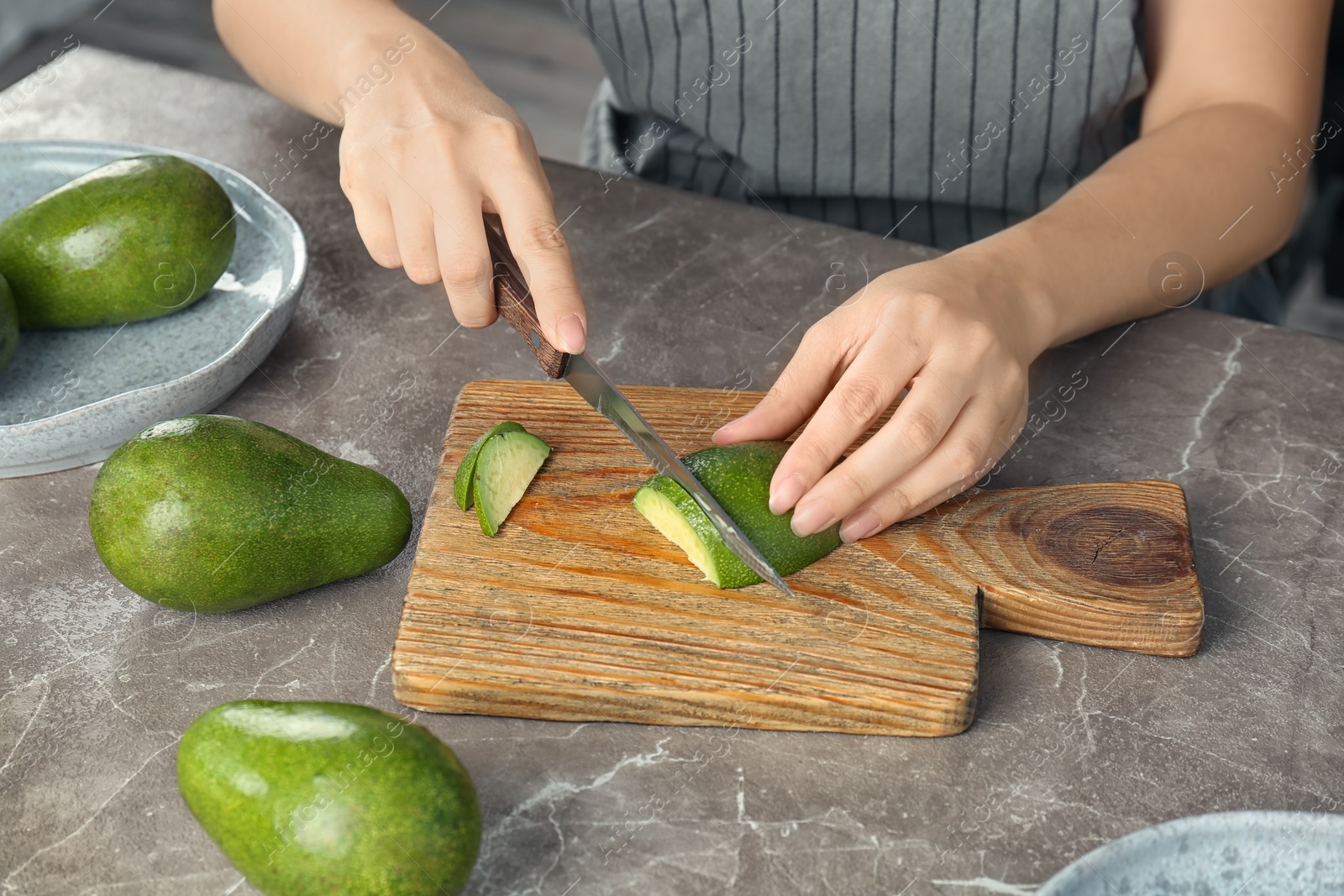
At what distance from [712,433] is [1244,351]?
2.46ft

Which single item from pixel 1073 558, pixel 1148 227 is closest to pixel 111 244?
pixel 1073 558

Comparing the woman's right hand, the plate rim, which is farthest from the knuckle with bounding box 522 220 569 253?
the plate rim

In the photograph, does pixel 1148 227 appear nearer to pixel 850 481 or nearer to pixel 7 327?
pixel 850 481

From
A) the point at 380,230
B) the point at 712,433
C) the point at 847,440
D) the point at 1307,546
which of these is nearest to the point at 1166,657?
the point at 1307,546

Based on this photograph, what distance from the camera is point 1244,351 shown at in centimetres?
149

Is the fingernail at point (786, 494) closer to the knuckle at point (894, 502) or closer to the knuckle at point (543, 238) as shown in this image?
the knuckle at point (894, 502)

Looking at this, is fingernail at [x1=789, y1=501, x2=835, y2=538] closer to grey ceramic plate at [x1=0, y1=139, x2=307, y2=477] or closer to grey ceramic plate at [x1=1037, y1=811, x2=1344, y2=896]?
grey ceramic plate at [x1=1037, y1=811, x2=1344, y2=896]

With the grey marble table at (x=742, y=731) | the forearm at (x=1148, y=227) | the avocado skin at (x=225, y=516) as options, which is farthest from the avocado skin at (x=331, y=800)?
the forearm at (x=1148, y=227)

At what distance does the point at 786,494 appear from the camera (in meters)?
1.11

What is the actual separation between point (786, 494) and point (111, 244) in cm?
86

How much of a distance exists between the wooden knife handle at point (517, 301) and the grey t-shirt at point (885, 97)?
2.43 ft

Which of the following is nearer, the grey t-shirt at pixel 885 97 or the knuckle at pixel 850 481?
the knuckle at pixel 850 481

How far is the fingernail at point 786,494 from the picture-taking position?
1110 millimetres

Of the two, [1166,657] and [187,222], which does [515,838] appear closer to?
[1166,657]
